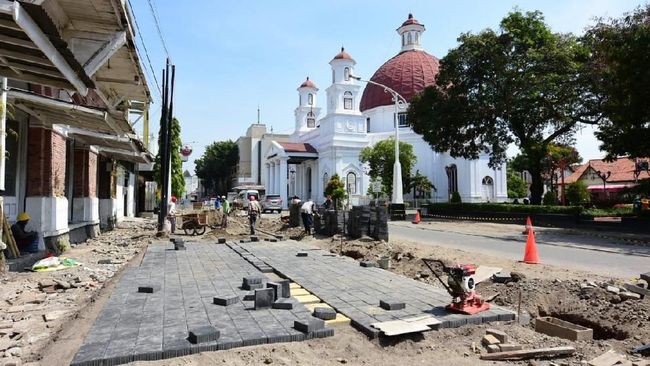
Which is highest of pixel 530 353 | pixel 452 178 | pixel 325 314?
pixel 452 178

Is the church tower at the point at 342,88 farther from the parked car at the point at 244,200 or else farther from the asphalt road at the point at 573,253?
the asphalt road at the point at 573,253

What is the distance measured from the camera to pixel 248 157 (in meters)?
97.4

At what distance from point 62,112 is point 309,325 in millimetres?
8719

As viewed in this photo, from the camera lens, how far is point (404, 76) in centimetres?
5622

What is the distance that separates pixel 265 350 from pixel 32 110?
9.06m

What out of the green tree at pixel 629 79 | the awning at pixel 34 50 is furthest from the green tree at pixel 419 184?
the awning at pixel 34 50

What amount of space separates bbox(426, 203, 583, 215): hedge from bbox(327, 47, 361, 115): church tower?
948 inches

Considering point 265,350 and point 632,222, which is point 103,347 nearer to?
point 265,350

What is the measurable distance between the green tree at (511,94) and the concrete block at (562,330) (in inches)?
888

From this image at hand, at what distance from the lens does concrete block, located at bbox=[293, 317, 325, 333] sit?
5.09 metres

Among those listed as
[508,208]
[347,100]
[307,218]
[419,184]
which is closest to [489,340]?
[307,218]

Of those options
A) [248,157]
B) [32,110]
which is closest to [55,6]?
[32,110]

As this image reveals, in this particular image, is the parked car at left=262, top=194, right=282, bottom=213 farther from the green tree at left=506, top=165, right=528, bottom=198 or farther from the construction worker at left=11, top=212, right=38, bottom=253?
the green tree at left=506, top=165, right=528, bottom=198

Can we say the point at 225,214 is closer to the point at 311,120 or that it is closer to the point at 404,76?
the point at 404,76
